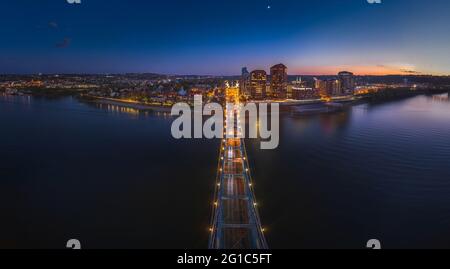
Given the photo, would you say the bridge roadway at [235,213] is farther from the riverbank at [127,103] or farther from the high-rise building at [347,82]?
the high-rise building at [347,82]

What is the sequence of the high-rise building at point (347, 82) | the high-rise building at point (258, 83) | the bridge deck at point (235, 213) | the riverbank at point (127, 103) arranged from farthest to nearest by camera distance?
the high-rise building at point (347, 82)
the high-rise building at point (258, 83)
the riverbank at point (127, 103)
the bridge deck at point (235, 213)

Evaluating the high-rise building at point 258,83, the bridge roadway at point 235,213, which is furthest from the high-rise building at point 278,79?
the bridge roadway at point 235,213

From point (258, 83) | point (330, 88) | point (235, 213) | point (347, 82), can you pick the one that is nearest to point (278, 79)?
point (258, 83)

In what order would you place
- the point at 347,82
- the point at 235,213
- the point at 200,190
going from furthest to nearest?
the point at 347,82 < the point at 200,190 < the point at 235,213

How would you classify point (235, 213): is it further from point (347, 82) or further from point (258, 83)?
point (347, 82)

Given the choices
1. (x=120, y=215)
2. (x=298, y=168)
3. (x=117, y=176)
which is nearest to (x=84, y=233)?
(x=120, y=215)

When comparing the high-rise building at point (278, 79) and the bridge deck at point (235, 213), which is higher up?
the high-rise building at point (278, 79)
